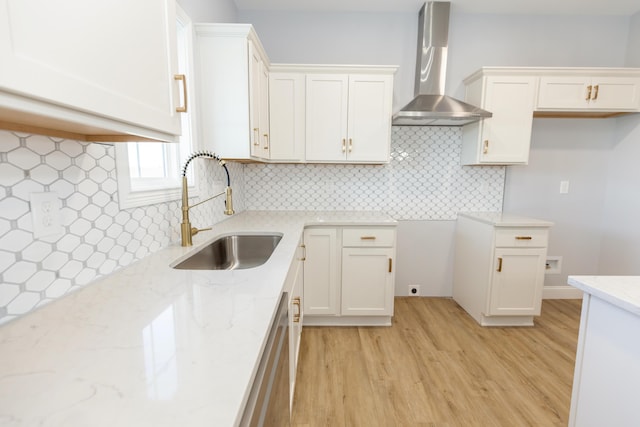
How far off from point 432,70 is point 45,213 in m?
2.88

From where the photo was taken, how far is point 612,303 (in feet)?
3.06

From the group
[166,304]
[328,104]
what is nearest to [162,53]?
[166,304]

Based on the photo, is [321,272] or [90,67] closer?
[90,67]

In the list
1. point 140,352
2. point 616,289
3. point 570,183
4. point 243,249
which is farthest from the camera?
point 570,183

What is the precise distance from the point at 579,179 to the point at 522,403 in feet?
7.87

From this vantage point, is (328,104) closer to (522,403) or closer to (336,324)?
(336,324)

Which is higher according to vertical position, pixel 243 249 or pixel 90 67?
pixel 90 67

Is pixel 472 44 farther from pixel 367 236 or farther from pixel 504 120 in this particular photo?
pixel 367 236

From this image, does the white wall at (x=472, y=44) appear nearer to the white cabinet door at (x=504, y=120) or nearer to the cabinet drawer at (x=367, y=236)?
the white cabinet door at (x=504, y=120)

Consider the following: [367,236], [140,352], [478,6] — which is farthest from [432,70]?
[140,352]

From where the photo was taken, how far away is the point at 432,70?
2.64m

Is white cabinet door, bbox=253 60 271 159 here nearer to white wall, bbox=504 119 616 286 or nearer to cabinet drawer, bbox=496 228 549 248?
cabinet drawer, bbox=496 228 549 248

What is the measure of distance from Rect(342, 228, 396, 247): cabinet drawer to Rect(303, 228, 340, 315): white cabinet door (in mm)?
99

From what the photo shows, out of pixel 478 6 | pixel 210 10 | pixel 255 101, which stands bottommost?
pixel 255 101
